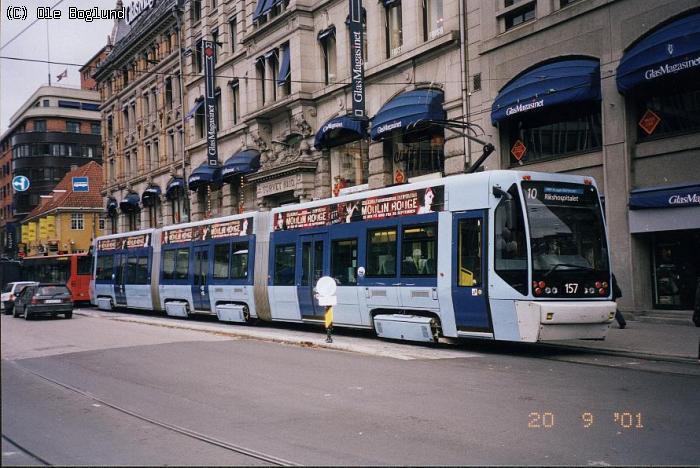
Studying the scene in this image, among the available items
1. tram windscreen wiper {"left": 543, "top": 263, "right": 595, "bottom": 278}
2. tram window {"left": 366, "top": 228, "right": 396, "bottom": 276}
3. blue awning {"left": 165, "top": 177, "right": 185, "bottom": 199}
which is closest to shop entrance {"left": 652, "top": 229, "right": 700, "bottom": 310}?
tram windscreen wiper {"left": 543, "top": 263, "right": 595, "bottom": 278}

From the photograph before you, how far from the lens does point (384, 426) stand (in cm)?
798

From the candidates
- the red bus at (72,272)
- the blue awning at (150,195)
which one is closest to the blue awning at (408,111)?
the red bus at (72,272)

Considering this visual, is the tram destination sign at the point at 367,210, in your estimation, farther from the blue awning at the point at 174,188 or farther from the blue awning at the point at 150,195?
the blue awning at the point at 150,195

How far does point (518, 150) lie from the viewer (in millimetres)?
23719

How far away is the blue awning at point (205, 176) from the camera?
41.0 m

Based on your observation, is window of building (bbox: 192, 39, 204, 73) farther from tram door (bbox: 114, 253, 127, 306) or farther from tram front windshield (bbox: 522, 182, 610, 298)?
tram front windshield (bbox: 522, 182, 610, 298)

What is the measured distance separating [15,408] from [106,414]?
138 centimetres

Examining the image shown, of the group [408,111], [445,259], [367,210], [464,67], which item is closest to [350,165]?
[408,111]

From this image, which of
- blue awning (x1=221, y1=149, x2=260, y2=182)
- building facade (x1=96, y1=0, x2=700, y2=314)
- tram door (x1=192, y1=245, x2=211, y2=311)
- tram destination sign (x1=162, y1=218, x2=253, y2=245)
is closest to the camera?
building facade (x1=96, y1=0, x2=700, y2=314)

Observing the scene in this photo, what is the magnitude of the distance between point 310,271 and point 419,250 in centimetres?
473

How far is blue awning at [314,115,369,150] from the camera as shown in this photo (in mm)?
29578

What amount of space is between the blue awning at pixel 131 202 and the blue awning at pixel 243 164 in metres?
19.5

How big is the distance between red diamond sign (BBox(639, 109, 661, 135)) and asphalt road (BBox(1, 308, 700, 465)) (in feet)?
26.9

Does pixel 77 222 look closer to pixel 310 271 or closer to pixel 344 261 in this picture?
pixel 310 271
